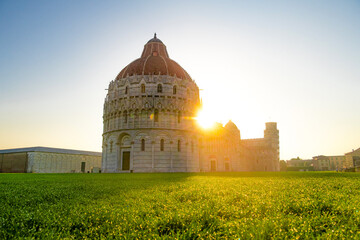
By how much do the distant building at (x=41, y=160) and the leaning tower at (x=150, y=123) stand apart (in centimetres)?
1755

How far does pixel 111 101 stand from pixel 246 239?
4495 centimetres

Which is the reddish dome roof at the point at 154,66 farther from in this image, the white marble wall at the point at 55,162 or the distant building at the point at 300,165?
the distant building at the point at 300,165

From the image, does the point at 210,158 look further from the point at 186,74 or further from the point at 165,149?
the point at 186,74

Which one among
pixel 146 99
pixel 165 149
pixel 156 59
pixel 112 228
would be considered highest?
pixel 156 59

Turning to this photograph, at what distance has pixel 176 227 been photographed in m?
3.74

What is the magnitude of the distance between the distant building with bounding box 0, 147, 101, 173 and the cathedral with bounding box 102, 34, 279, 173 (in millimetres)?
17933

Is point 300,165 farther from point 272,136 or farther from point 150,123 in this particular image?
point 150,123

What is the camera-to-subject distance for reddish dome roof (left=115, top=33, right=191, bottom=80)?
46.4 metres

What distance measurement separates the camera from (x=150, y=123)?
139ft

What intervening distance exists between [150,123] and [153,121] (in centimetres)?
59

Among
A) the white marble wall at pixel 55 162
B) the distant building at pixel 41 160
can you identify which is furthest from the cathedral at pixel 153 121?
the white marble wall at pixel 55 162

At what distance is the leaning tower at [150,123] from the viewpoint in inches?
1660

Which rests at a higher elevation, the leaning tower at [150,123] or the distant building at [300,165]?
the leaning tower at [150,123]

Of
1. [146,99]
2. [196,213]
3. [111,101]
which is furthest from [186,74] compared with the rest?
[196,213]
